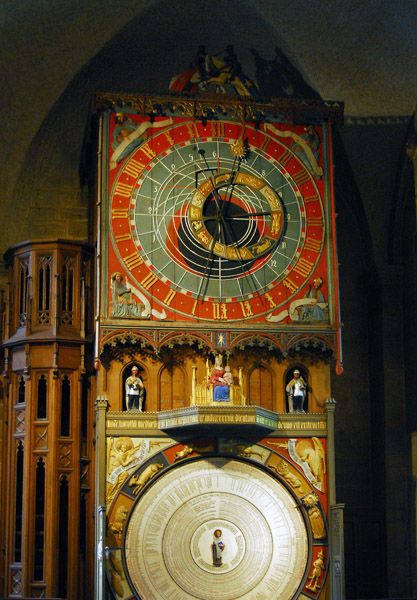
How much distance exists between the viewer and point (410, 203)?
71.4 ft

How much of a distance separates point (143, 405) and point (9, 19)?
6952 mm

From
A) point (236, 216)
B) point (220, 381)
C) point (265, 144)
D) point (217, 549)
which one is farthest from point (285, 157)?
point (217, 549)

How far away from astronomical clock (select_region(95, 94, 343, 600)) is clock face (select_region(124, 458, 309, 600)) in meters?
0.02

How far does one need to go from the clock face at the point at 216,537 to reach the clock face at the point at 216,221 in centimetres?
268

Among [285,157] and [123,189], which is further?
[285,157]

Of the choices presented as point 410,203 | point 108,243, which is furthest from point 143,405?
point 410,203

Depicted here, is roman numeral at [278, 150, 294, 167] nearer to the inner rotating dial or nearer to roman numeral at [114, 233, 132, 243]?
the inner rotating dial

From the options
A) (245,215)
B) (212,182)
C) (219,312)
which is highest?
(212,182)

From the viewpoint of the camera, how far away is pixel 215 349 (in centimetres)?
1941

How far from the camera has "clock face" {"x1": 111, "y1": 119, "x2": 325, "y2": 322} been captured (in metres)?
19.7

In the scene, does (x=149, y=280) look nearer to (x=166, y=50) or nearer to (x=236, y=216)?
(x=236, y=216)

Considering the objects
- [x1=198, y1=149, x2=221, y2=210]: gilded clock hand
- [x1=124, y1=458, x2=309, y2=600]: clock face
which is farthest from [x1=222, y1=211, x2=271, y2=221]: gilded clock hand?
[x1=124, y1=458, x2=309, y2=600]: clock face

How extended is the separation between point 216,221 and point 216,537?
519cm

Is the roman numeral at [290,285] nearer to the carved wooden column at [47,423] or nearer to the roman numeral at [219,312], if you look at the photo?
the roman numeral at [219,312]
